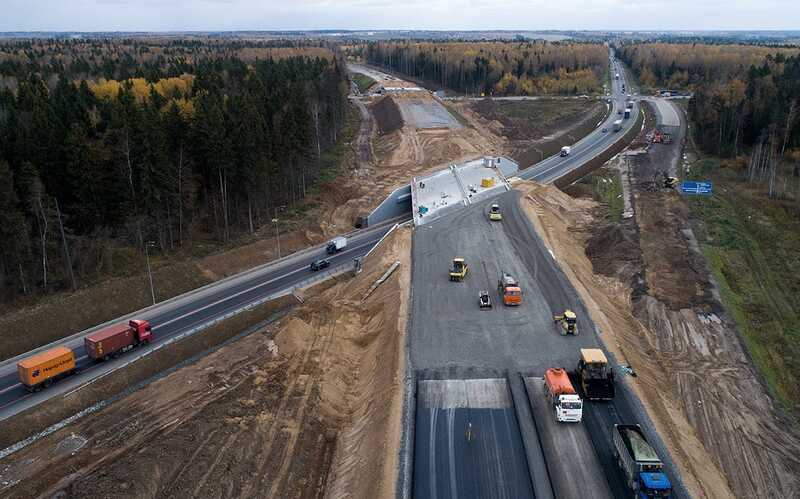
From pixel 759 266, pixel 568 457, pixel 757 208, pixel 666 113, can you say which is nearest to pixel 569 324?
pixel 568 457

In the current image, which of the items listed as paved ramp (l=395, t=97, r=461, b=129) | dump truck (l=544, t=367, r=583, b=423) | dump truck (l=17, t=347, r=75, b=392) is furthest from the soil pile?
dump truck (l=544, t=367, r=583, b=423)

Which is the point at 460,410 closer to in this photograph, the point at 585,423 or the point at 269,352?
the point at 585,423

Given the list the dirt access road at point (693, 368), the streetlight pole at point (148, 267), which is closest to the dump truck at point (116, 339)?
the streetlight pole at point (148, 267)

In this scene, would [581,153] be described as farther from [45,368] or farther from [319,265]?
[45,368]

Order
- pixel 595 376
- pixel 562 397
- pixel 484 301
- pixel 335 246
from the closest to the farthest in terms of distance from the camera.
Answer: pixel 562 397, pixel 595 376, pixel 484 301, pixel 335 246

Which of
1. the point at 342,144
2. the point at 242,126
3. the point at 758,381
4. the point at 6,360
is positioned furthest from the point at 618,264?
the point at 342,144

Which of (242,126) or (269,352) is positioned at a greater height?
(242,126)
